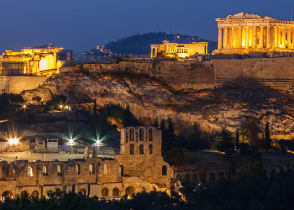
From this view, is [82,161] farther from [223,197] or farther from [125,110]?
[125,110]

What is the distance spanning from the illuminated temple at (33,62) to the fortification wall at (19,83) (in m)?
1.78

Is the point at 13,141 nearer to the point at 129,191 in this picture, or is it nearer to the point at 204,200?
the point at 129,191

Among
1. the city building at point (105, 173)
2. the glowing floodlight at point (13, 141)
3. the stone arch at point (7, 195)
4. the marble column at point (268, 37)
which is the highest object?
the marble column at point (268, 37)

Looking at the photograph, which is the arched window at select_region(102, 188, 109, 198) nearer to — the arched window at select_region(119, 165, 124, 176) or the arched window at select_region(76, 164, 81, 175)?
the arched window at select_region(119, 165, 124, 176)

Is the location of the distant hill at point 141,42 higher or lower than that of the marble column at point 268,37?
A: higher

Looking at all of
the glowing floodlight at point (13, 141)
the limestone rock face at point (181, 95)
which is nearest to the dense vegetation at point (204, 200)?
the glowing floodlight at point (13, 141)

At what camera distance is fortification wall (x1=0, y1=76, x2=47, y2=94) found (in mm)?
85000

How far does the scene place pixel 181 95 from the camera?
8338 centimetres

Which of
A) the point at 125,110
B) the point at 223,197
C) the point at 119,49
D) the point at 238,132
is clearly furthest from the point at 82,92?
the point at 119,49

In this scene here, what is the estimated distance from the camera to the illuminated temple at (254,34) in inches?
3661

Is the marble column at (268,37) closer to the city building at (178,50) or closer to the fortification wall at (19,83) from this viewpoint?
the city building at (178,50)

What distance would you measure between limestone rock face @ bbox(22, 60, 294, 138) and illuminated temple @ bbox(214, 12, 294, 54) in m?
7.95

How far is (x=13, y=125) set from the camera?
75312 millimetres

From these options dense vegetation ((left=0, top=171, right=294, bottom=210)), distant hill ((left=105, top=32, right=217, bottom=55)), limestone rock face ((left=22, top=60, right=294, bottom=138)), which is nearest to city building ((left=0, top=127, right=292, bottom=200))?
dense vegetation ((left=0, top=171, right=294, bottom=210))
